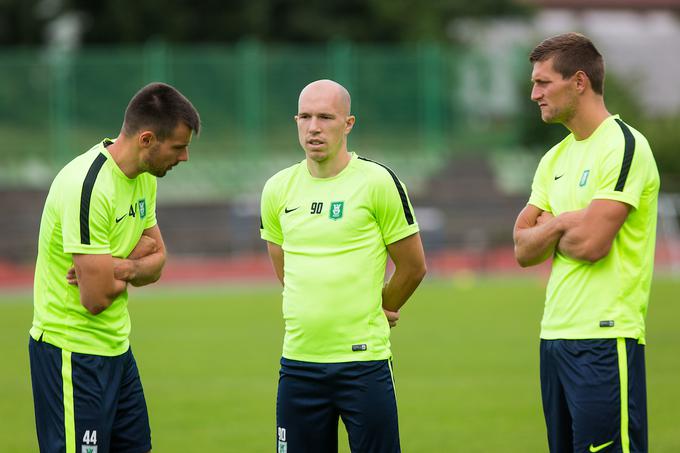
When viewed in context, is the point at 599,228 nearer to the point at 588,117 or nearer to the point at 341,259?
the point at 588,117

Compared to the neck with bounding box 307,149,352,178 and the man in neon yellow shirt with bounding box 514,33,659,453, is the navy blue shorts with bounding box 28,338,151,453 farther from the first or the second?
the man in neon yellow shirt with bounding box 514,33,659,453

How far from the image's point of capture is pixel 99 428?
5.86m

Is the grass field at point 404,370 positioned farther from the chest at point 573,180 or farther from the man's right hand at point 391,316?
the chest at point 573,180

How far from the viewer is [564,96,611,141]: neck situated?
5.83 metres

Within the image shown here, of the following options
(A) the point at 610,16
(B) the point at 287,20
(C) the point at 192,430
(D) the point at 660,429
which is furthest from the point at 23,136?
(A) the point at 610,16

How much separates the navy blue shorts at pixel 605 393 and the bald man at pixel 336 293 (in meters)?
0.91

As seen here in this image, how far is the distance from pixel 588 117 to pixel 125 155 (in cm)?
235

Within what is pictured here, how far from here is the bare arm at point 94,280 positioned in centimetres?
572

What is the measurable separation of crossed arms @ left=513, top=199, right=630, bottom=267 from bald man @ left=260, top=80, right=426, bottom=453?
675 mm

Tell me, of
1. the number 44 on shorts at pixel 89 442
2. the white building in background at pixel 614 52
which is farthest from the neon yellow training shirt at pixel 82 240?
the white building in background at pixel 614 52

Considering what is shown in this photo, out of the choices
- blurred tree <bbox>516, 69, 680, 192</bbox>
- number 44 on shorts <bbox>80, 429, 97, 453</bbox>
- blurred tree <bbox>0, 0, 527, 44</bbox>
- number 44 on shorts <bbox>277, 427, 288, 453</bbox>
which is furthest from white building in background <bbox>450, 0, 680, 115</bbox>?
number 44 on shorts <bbox>80, 429, 97, 453</bbox>

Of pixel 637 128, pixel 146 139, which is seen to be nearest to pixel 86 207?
pixel 146 139

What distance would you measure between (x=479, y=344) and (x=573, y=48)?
1025 cm

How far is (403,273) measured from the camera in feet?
20.2
